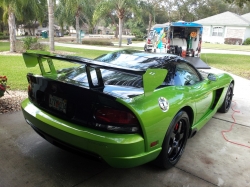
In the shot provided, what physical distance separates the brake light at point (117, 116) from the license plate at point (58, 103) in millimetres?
477

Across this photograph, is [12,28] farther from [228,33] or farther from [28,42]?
[228,33]

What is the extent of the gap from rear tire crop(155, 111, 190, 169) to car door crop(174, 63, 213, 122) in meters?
0.34

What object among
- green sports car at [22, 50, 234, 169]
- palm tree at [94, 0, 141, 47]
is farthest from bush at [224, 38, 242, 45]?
green sports car at [22, 50, 234, 169]

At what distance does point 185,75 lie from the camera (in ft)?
10.9

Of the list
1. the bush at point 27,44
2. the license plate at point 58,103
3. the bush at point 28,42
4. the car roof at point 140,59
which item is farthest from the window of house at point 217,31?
the license plate at point 58,103

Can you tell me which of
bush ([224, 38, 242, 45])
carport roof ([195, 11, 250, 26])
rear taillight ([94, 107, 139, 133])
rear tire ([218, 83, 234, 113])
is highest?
carport roof ([195, 11, 250, 26])

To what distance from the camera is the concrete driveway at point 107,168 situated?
2.50m

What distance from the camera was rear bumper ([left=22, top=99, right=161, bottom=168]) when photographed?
209cm

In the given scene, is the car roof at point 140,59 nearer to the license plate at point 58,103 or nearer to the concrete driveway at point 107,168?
the license plate at point 58,103

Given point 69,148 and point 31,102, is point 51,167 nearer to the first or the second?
point 69,148

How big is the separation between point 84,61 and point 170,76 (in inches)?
49.7

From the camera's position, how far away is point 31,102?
2852mm

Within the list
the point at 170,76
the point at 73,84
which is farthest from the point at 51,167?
the point at 170,76

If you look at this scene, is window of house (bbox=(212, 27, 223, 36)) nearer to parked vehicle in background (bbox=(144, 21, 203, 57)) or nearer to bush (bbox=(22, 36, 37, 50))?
parked vehicle in background (bbox=(144, 21, 203, 57))
